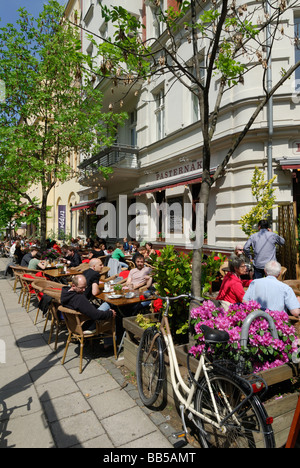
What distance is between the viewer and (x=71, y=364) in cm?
396

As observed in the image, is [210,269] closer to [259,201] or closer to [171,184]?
[259,201]

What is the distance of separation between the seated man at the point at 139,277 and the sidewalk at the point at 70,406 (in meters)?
1.45

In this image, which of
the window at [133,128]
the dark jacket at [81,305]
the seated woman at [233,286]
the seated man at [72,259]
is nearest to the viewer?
the seated woman at [233,286]

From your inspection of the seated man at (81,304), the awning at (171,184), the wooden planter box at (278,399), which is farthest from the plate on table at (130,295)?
the awning at (171,184)

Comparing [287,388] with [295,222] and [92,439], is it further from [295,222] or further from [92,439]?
[295,222]

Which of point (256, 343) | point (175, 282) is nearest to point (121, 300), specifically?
point (175, 282)

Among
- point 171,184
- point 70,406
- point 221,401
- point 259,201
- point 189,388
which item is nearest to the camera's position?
point 221,401

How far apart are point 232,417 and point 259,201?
5.75 metres

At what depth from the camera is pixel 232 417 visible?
2.12m

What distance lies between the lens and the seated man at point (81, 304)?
12.4 feet

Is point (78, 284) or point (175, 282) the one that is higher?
point (175, 282)

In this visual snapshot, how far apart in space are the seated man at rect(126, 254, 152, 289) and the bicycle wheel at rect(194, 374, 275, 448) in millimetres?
2997

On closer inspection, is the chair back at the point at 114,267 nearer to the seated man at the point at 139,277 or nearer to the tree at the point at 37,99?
the seated man at the point at 139,277

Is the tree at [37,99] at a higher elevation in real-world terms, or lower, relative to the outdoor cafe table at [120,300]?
higher
